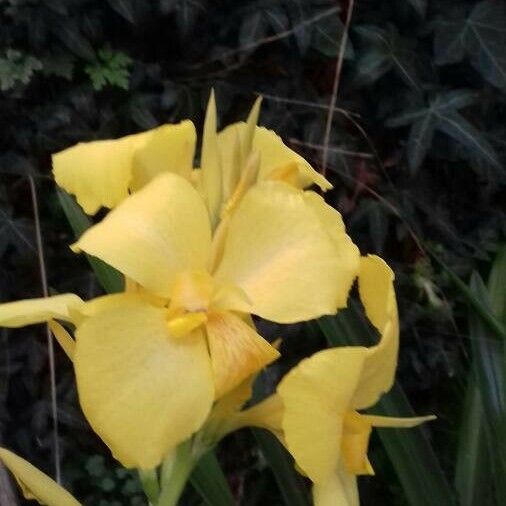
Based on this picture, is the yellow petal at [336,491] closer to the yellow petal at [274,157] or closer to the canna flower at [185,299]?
the canna flower at [185,299]

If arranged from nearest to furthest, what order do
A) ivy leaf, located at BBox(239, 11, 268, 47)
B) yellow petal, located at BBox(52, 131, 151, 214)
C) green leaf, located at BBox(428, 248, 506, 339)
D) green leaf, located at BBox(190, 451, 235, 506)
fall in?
yellow petal, located at BBox(52, 131, 151, 214) < green leaf, located at BBox(190, 451, 235, 506) < green leaf, located at BBox(428, 248, 506, 339) < ivy leaf, located at BBox(239, 11, 268, 47)

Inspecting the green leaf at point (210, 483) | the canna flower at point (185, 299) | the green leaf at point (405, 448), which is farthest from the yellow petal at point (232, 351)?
the green leaf at point (405, 448)

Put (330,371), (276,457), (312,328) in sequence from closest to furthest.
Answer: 1. (330,371)
2. (276,457)
3. (312,328)

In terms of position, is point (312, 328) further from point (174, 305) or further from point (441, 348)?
point (174, 305)

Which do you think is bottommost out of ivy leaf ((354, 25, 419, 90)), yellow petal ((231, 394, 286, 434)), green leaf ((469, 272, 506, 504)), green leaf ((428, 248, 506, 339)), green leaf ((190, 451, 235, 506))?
green leaf ((469, 272, 506, 504))

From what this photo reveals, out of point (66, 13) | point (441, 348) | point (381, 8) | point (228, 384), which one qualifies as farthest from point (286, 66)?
point (228, 384)

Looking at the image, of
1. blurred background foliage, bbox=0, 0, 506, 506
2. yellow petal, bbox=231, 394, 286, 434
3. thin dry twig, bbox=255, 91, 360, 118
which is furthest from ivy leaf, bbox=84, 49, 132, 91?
yellow petal, bbox=231, 394, 286, 434

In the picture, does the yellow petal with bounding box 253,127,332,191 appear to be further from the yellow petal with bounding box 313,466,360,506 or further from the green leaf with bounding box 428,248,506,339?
the green leaf with bounding box 428,248,506,339
